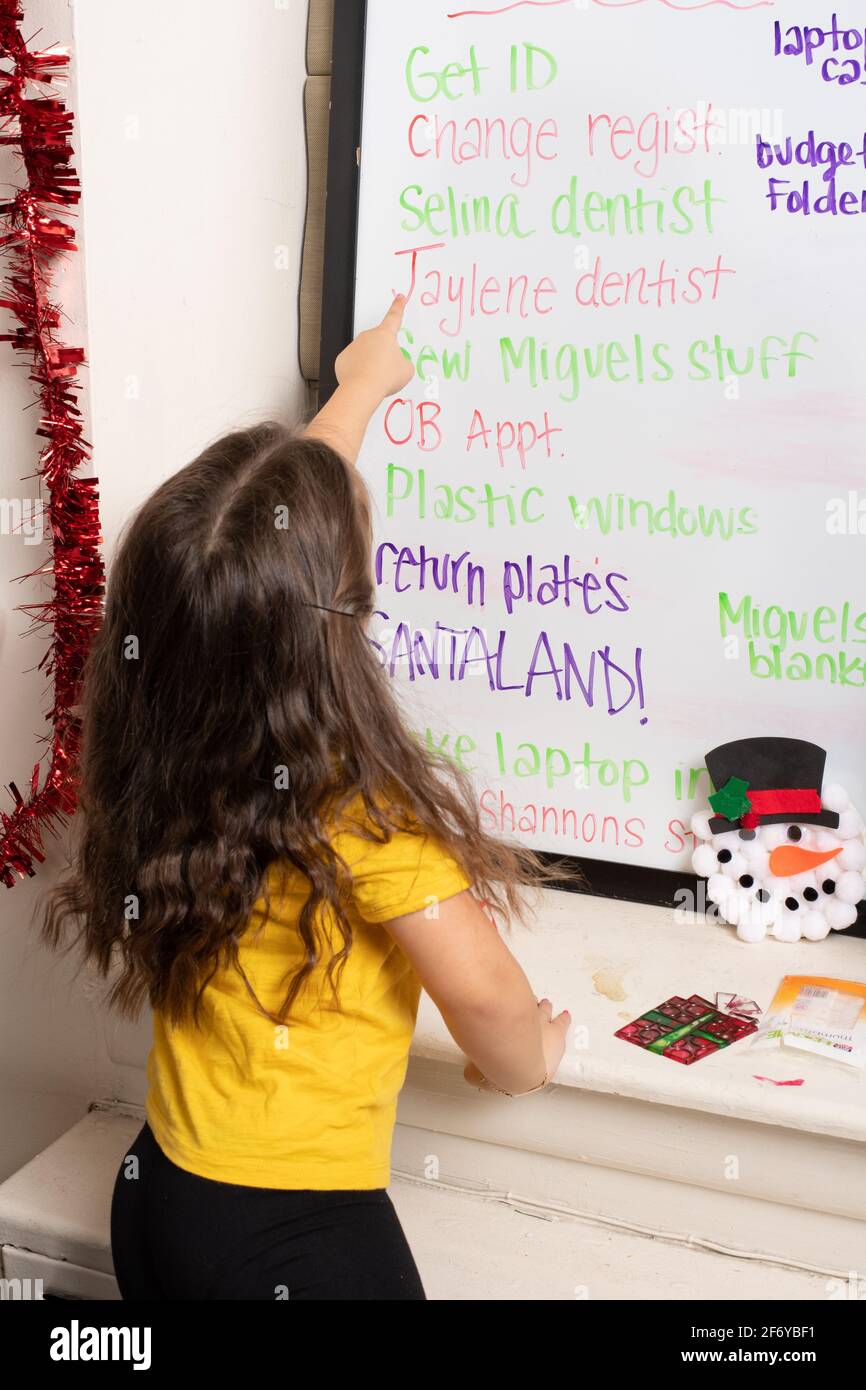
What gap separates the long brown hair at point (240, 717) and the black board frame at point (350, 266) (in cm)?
49

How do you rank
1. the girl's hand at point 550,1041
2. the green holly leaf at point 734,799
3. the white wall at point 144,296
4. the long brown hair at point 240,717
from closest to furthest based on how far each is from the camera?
the long brown hair at point 240,717 → the girl's hand at point 550,1041 → the white wall at point 144,296 → the green holly leaf at point 734,799

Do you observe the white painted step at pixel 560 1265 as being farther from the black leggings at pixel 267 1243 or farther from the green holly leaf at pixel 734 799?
the green holly leaf at pixel 734 799

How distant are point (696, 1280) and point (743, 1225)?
8 centimetres

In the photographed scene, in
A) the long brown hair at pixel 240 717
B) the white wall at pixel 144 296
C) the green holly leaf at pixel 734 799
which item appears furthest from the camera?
the green holly leaf at pixel 734 799

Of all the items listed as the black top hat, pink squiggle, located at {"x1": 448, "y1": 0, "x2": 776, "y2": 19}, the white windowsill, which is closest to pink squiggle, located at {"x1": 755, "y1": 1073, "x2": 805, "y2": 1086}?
the white windowsill

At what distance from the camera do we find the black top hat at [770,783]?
132cm

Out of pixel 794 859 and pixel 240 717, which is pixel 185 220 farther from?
pixel 794 859

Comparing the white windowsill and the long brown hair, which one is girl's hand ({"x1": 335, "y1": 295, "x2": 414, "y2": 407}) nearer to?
the long brown hair

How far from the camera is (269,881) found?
0.96m

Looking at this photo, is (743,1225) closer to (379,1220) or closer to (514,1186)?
(514,1186)

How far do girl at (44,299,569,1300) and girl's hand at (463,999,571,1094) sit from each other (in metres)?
0.06

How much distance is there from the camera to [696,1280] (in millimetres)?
1170

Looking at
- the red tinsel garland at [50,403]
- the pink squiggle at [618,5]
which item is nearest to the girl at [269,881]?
the red tinsel garland at [50,403]

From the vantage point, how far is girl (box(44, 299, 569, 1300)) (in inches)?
35.0
